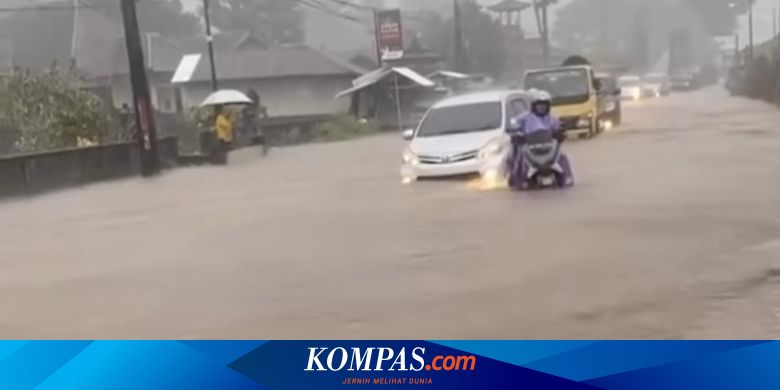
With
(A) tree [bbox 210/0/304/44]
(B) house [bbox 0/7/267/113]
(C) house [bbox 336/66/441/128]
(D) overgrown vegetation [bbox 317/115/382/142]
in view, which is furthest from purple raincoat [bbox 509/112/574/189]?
(B) house [bbox 0/7/267/113]

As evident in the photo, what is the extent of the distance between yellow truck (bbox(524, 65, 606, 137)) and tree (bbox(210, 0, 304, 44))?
31.8 inches

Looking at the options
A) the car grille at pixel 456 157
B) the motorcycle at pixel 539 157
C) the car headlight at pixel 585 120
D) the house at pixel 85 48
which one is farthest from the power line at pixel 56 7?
the car headlight at pixel 585 120

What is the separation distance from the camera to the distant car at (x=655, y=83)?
3.15 m

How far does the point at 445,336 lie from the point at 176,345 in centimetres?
79

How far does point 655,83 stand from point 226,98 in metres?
1.34

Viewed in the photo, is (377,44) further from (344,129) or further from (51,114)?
(51,114)

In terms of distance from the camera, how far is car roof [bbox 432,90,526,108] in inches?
125

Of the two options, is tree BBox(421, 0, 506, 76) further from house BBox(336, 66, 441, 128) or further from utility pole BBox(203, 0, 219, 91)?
utility pole BBox(203, 0, 219, 91)

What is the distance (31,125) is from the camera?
3.58 metres

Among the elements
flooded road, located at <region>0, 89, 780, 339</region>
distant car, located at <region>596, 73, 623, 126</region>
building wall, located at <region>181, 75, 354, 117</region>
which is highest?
building wall, located at <region>181, 75, 354, 117</region>

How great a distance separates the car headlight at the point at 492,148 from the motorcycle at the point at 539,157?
1.9 inches

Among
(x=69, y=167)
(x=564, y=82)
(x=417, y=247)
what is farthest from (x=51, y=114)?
(x=564, y=82)

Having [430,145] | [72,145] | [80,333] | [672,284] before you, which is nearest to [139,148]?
[72,145]

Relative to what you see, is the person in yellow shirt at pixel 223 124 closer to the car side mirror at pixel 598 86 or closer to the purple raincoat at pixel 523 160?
the purple raincoat at pixel 523 160
